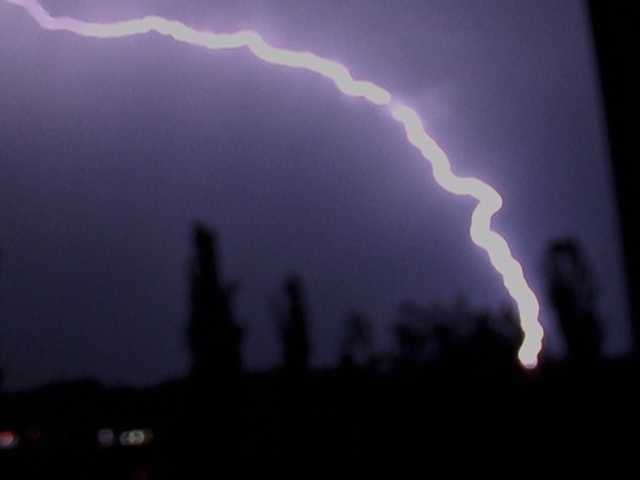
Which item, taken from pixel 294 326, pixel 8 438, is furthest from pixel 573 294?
pixel 8 438

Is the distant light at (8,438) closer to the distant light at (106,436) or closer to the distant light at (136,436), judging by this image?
the distant light at (106,436)

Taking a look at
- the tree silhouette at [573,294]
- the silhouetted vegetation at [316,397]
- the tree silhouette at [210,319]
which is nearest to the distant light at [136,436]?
the silhouetted vegetation at [316,397]

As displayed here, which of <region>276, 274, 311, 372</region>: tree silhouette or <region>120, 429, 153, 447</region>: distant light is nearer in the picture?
<region>120, 429, 153, 447</region>: distant light

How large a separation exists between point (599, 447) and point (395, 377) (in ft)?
9.26

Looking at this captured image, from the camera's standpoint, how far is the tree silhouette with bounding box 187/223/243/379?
13510 mm

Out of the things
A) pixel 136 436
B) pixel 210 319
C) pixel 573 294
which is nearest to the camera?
pixel 136 436

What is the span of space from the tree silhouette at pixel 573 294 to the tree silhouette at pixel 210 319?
589 cm

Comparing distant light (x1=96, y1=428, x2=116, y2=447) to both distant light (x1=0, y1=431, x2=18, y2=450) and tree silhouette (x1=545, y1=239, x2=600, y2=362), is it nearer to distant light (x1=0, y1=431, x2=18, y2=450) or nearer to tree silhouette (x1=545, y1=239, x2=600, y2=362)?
distant light (x1=0, y1=431, x2=18, y2=450)

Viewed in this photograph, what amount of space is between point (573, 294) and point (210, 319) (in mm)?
6669

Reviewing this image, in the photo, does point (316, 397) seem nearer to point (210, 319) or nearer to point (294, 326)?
point (210, 319)

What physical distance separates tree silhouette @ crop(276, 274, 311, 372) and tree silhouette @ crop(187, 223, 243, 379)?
1.16m

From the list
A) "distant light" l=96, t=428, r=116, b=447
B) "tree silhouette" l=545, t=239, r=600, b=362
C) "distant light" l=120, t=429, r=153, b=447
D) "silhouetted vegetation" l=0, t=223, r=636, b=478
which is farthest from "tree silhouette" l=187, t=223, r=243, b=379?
"tree silhouette" l=545, t=239, r=600, b=362

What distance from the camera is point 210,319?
571 inches

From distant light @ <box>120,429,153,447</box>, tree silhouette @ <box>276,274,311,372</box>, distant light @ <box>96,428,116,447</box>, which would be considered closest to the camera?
distant light @ <box>96,428,116,447</box>
